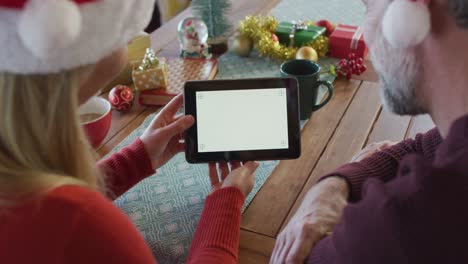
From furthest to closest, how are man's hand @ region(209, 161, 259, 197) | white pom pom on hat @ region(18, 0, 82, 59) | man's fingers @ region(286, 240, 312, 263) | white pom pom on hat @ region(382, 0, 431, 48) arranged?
man's hand @ region(209, 161, 259, 197), man's fingers @ region(286, 240, 312, 263), white pom pom on hat @ region(382, 0, 431, 48), white pom pom on hat @ region(18, 0, 82, 59)

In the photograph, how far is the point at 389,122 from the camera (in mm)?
990

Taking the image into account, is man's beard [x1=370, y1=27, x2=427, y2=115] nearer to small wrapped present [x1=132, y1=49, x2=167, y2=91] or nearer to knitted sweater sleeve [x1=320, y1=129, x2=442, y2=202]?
knitted sweater sleeve [x1=320, y1=129, x2=442, y2=202]

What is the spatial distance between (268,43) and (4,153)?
2.81ft

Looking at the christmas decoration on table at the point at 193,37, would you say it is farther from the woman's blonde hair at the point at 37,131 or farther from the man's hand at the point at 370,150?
the woman's blonde hair at the point at 37,131

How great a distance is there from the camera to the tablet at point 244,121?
79cm

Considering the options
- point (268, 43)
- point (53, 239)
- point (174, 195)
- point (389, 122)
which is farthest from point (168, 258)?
point (268, 43)

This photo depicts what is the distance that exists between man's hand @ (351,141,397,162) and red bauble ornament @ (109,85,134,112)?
53 cm

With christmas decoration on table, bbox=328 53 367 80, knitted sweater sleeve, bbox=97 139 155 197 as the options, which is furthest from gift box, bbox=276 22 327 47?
knitted sweater sleeve, bbox=97 139 155 197

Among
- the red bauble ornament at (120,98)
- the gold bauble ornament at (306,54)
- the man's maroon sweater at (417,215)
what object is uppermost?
the man's maroon sweater at (417,215)

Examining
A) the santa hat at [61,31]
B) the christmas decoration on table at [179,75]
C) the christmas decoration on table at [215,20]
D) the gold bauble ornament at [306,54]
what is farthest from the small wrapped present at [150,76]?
the santa hat at [61,31]

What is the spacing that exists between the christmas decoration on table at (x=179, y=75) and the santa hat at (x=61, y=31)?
594mm

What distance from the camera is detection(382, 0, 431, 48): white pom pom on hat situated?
0.49 meters

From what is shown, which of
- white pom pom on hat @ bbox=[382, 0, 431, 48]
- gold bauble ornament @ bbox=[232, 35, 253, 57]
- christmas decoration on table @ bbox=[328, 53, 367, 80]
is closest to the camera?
white pom pom on hat @ bbox=[382, 0, 431, 48]

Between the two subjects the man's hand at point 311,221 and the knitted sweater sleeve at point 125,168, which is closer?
the man's hand at point 311,221
